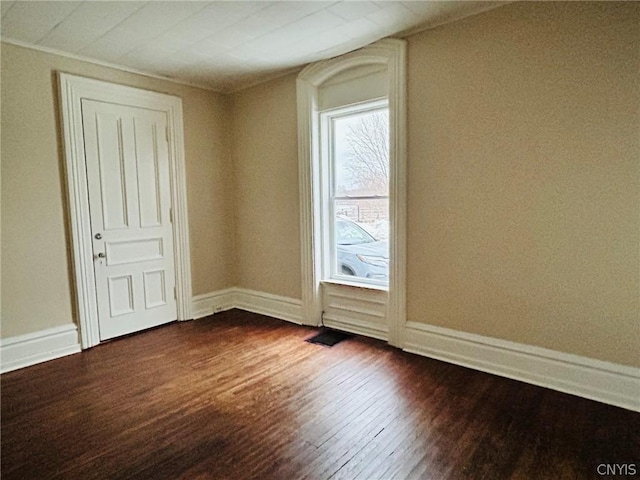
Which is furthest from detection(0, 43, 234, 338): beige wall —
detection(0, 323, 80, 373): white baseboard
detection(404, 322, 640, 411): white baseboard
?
detection(404, 322, 640, 411): white baseboard

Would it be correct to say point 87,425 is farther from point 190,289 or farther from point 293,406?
point 190,289

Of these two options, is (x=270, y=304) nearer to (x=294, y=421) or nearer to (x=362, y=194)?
(x=362, y=194)

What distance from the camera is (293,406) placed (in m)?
2.36

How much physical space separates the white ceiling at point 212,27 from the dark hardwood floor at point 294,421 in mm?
2535

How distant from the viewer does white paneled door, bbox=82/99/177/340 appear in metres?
3.41

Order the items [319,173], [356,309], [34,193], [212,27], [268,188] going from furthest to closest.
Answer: [268,188]
[319,173]
[356,309]
[34,193]
[212,27]

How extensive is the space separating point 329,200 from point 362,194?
398mm

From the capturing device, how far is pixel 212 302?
14.3ft

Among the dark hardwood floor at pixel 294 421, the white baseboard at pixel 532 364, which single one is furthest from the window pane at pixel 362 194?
the dark hardwood floor at pixel 294 421

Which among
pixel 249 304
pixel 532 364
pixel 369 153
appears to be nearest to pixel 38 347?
pixel 249 304

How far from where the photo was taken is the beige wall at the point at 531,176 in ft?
7.29

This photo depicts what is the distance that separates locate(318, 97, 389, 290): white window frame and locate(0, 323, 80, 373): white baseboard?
91.5 inches

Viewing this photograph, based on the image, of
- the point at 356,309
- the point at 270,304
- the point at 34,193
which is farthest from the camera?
the point at 270,304

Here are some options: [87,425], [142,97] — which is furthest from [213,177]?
[87,425]
